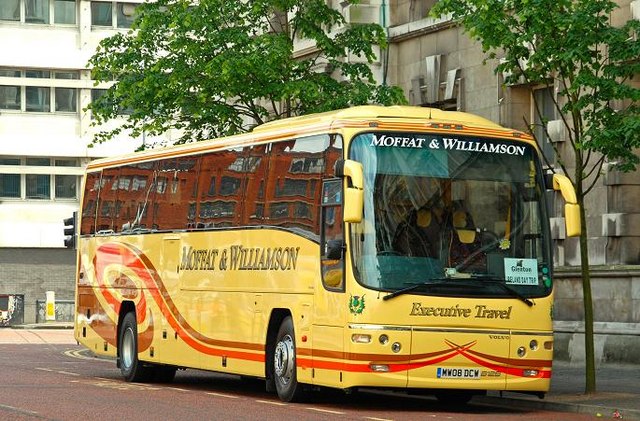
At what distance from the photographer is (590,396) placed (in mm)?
22266

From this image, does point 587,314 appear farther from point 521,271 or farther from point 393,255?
point 393,255

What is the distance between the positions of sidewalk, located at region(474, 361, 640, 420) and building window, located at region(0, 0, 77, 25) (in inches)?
1700

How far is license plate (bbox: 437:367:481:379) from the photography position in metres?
20.0

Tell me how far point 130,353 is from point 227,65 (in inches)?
216

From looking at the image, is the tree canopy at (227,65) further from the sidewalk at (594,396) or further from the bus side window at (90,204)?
the sidewalk at (594,396)

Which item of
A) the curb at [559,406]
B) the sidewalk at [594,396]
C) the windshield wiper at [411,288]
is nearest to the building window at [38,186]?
the sidewalk at [594,396]

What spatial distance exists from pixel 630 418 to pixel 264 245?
17.6ft

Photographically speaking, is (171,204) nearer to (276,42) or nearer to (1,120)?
(276,42)

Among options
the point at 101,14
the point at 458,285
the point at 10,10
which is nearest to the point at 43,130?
the point at 10,10

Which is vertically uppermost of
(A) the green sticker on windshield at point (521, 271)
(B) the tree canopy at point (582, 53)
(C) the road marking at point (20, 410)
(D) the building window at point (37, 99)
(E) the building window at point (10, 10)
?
(E) the building window at point (10, 10)

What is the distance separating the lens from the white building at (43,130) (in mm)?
67375

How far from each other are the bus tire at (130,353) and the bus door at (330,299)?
23.1 ft

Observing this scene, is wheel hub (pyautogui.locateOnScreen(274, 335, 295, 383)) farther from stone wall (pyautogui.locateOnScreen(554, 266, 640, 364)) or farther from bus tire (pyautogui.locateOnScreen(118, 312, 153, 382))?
stone wall (pyautogui.locateOnScreen(554, 266, 640, 364))

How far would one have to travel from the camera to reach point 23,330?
59.9 meters
